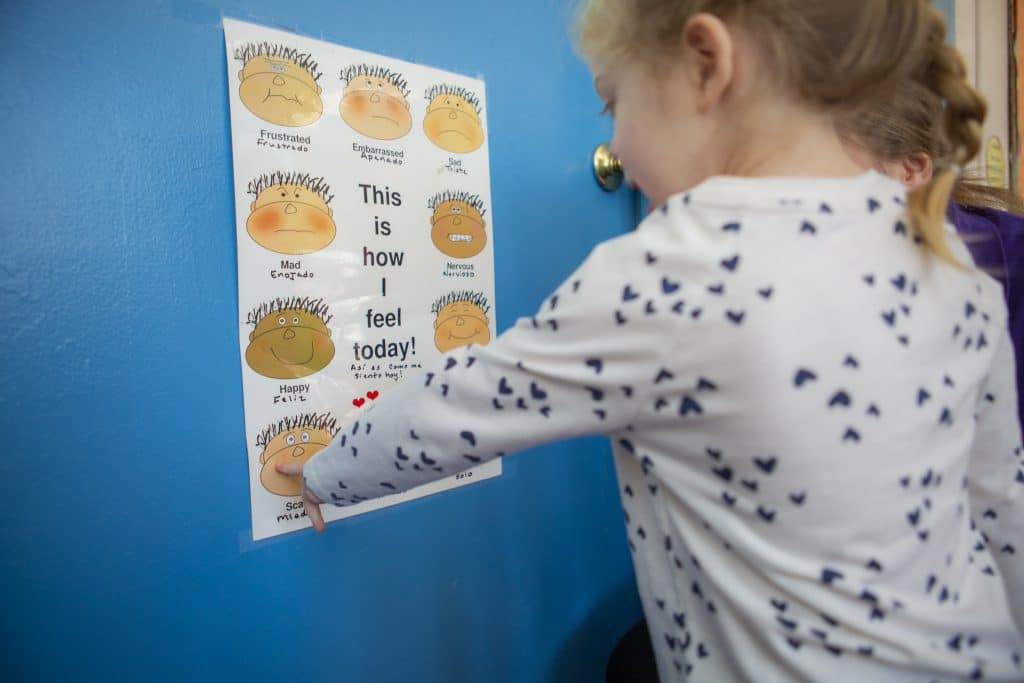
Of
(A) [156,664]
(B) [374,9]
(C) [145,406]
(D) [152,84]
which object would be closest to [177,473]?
(C) [145,406]

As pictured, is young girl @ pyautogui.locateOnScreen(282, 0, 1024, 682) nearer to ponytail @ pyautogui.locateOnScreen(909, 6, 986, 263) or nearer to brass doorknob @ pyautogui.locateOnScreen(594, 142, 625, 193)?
ponytail @ pyautogui.locateOnScreen(909, 6, 986, 263)

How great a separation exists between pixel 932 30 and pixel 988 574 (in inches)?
16.1

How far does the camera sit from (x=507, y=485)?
65 centimetres

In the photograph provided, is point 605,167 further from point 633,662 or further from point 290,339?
point 633,662

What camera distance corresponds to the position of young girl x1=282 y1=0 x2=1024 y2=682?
0.99ft

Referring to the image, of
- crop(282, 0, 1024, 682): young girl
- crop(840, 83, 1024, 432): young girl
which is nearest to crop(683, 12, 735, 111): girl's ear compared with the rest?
crop(282, 0, 1024, 682): young girl

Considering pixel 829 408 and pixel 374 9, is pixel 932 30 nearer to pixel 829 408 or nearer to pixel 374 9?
pixel 829 408

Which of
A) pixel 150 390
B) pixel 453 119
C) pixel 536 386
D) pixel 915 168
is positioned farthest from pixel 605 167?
pixel 150 390

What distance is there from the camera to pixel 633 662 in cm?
64

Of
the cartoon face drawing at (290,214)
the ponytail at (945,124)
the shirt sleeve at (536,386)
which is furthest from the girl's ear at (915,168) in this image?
the cartoon face drawing at (290,214)

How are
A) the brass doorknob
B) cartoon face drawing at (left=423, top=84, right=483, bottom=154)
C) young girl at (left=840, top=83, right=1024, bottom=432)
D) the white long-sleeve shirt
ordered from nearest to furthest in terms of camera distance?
1. the white long-sleeve shirt
2. young girl at (left=840, top=83, right=1024, bottom=432)
3. cartoon face drawing at (left=423, top=84, right=483, bottom=154)
4. the brass doorknob

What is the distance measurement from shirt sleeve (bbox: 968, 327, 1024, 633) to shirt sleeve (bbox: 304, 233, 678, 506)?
0.34 m

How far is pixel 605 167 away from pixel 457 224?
0.91 ft

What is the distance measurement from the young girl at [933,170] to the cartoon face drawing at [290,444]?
515 mm
